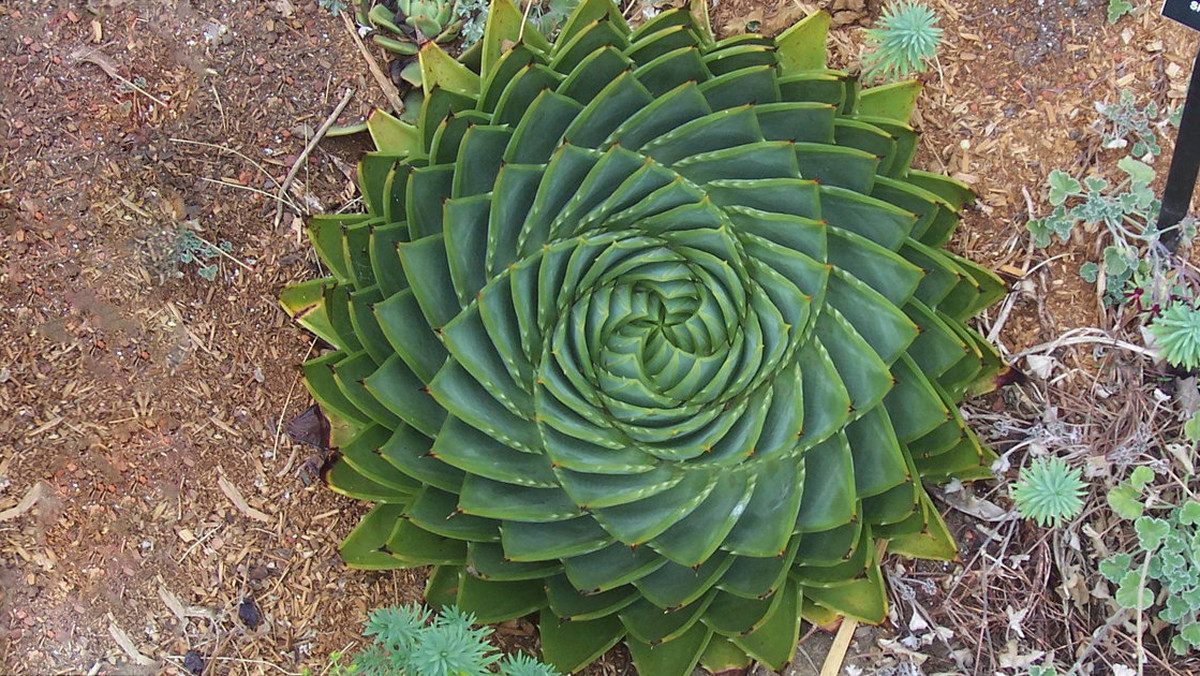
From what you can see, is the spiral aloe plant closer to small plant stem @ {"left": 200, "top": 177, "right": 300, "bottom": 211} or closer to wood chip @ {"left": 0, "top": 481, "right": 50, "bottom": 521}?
small plant stem @ {"left": 200, "top": 177, "right": 300, "bottom": 211}

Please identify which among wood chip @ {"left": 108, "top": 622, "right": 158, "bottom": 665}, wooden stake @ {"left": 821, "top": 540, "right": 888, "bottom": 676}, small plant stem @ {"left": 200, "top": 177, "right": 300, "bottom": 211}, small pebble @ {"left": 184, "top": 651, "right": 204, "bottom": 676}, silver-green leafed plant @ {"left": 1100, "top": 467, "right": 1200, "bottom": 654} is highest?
small plant stem @ {"left": 200, "top": 177, "right": 300, "bottom": 211}

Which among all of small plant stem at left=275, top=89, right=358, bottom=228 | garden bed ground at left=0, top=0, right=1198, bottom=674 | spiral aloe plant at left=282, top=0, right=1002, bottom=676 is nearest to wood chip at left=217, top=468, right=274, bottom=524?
garden bed ground at left=0, top=0, right=1198, bottom=674

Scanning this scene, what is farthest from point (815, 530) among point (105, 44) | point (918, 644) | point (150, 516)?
point (105, 44)

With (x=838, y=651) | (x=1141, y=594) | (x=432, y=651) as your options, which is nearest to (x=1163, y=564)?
(x=1141, y=594)

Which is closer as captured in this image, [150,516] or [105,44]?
[150,516]

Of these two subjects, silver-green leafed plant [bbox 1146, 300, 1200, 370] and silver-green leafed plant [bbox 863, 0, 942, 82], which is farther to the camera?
silver-green leafed plant [bbox 863, 0, 942, 82]

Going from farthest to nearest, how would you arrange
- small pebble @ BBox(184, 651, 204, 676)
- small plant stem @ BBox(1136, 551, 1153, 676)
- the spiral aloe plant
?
small pebble @ BBox(184, 651, 204, 676) < small plant stem @ BBox(1136, 551, 1153, 676) < the spiral aloe plant

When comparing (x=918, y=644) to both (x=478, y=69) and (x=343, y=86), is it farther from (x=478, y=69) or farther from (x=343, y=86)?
(x=343, y=86)
